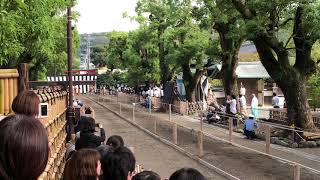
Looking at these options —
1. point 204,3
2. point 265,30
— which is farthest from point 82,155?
point 204,3

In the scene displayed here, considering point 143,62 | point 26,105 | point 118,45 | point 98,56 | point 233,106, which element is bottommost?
point 233,106

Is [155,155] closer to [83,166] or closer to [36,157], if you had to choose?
[83,166]

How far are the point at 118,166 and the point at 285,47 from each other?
1432 cm

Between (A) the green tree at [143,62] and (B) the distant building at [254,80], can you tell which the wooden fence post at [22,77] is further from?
(A) the green tree at [143,62]

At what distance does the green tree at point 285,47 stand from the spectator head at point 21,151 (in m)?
14.8

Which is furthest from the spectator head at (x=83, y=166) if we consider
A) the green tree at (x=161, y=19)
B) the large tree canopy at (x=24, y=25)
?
the green tree at (x=161, y=19)

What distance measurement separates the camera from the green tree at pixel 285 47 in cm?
1678

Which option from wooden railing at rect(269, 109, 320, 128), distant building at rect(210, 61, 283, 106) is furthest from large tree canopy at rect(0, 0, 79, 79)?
distant building at rect(210, 61, 283, 106)

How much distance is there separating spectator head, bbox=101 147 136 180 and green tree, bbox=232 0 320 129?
40.3 feet

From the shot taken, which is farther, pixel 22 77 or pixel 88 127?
pixel 88 127

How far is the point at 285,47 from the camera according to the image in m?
18.2

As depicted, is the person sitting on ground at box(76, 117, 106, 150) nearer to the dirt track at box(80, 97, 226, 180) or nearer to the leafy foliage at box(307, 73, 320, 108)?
the dirt track at box(80, 97, 226, 180)

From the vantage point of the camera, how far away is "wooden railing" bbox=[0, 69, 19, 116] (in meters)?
7.55

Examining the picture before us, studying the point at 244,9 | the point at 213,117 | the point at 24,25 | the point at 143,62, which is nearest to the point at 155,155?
the point at 244,9
